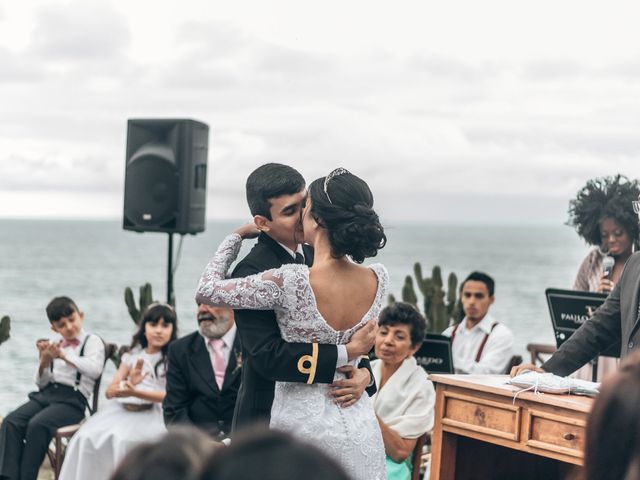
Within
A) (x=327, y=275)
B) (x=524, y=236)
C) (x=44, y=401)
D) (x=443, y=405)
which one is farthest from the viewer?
(x=524, y=236)

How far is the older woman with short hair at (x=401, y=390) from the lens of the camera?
181 inches

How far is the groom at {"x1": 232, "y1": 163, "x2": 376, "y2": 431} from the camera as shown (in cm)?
285

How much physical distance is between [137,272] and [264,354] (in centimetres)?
5408

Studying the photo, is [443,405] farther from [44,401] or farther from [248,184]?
[44,401]

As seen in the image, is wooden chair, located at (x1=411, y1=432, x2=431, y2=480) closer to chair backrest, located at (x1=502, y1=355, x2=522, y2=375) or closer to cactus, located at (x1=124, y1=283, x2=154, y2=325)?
chair backrest, located at (x1=502, y1=355, x2=522, y2=375)

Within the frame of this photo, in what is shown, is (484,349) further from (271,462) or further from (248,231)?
(271,462)

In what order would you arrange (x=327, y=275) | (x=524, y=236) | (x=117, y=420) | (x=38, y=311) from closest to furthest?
(x=327, y=275), (x=117, y=420), (x=38, y=311), (x=524, y=236)

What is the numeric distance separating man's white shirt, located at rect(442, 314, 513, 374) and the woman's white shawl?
1.11 m

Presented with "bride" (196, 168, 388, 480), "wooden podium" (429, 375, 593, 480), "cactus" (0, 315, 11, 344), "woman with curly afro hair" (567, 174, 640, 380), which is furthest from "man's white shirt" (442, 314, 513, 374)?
"bride" (196, 168, 388, 480)

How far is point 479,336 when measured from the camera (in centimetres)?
624

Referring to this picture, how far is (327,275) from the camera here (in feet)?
9.34

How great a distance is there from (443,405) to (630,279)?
0.72 m

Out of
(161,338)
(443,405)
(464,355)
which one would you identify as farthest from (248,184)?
Answer: (464,355)

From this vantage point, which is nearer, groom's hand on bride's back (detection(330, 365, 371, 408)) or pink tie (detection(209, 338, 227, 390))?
groom's hand on bride's back (detection(330, 365, 371, 408))
